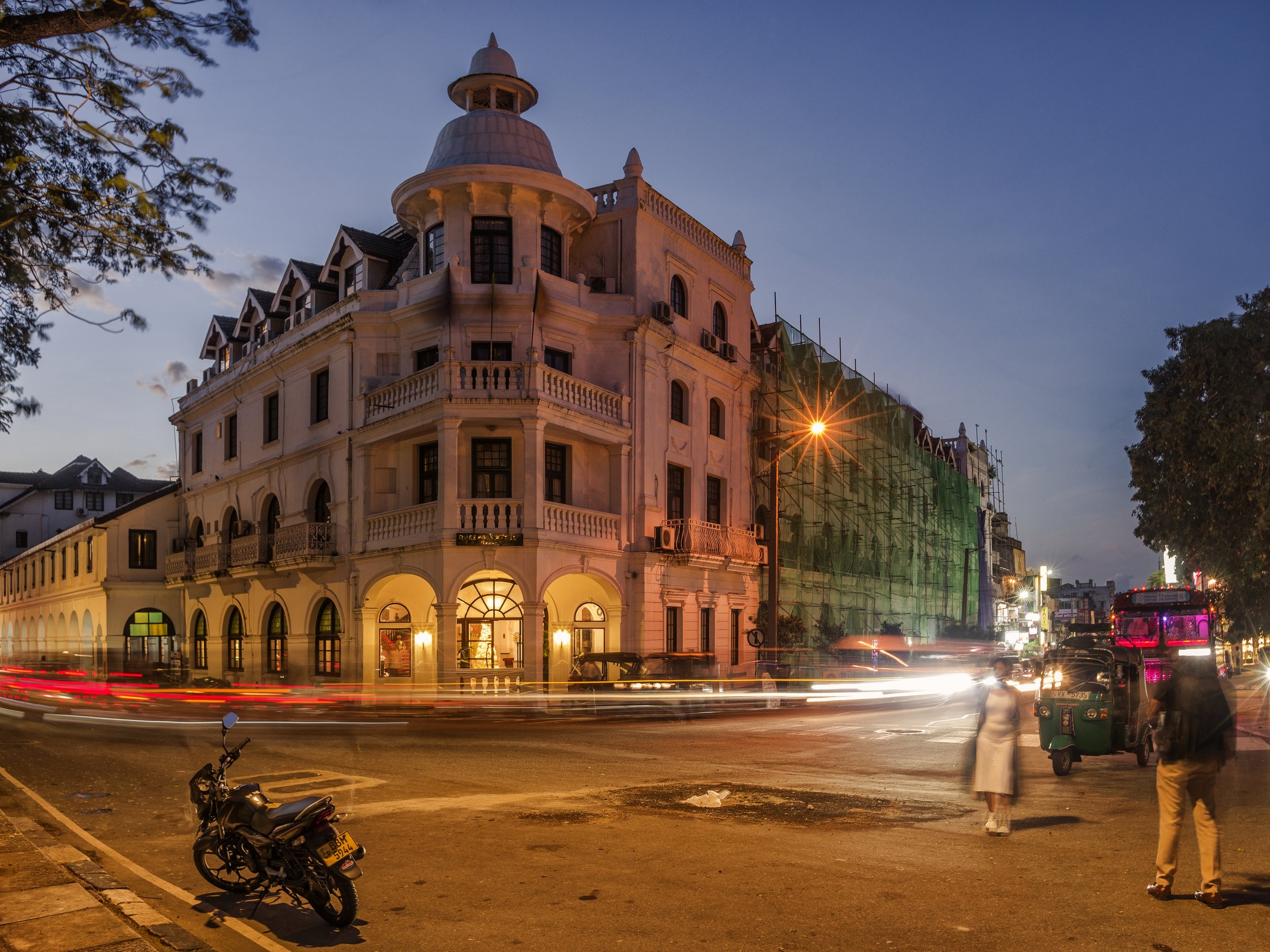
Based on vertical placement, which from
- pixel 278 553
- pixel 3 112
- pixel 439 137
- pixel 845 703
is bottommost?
pixel 845 703

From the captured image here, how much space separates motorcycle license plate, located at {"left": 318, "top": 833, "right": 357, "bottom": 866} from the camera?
7234mm

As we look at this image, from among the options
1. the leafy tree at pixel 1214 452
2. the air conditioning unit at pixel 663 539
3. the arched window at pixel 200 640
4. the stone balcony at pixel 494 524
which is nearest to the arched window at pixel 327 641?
the stone balcony at pixel 494 524

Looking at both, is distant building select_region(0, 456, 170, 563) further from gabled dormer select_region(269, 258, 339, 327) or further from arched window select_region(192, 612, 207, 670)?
gabled dormer select_region(269, 258, 339, 327)

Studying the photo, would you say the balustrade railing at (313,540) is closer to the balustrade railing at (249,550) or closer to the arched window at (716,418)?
the balustrade railing at (249,550)

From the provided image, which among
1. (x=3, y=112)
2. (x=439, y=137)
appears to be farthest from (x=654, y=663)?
(x=3, y=112)

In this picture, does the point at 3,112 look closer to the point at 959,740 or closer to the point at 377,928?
the point at 377,928

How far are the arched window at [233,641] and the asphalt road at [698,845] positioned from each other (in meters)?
20.8

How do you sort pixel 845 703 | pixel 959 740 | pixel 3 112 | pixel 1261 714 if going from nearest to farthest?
pixel 3 112
pixel 959 740
pixel 1261 714
pixel 845 703

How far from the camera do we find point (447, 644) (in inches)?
1062

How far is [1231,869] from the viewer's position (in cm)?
858

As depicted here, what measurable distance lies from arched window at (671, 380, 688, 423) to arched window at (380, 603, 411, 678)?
10.1m

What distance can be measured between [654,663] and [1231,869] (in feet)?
61.5

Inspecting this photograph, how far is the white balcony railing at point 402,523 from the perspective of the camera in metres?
27.3

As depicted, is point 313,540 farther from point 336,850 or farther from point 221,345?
point 336,850
